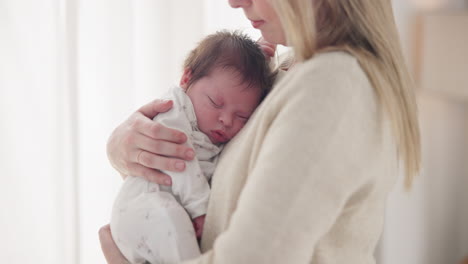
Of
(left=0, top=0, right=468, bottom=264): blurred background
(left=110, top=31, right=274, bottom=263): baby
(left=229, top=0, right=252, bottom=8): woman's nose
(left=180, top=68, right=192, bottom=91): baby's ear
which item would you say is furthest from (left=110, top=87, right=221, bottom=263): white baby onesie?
(left=0, top=0, right=468, bottom=264): blurred background

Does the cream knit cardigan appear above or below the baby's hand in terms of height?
above

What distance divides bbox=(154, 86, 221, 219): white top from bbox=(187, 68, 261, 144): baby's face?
0.06ft

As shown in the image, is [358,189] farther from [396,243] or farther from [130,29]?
[396,243]

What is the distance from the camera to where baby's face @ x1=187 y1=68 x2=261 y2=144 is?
44.8 inches

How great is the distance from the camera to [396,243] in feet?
7.93

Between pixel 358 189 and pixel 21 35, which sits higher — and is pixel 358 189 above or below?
below

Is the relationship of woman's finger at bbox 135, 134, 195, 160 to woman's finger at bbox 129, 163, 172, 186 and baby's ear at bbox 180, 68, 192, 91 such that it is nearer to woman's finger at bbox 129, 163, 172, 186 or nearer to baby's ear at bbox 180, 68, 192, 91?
woman's finger at bbox 129, 163, 172, 186

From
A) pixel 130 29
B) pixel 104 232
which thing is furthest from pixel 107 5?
pixel 104 232

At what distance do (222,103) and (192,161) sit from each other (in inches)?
6.4

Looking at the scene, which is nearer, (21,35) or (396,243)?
(21,35)

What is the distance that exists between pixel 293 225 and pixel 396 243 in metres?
1.76

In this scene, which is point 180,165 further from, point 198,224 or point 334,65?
point 334,65

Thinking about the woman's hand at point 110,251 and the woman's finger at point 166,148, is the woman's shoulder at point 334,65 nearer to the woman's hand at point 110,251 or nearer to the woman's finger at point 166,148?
the woman's finger at point 166,148

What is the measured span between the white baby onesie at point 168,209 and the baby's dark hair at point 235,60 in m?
0.13
